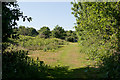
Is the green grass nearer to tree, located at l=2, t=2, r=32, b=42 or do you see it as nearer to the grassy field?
the grassy field

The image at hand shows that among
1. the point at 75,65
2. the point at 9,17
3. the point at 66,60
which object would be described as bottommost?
the point at 75,65

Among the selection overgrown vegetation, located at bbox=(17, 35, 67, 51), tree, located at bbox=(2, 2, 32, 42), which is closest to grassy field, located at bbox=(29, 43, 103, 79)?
tree, located at bbox=(2, 2, 32, 42)

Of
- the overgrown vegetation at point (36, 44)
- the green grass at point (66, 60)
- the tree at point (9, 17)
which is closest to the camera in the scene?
the tree at point (9, 17)

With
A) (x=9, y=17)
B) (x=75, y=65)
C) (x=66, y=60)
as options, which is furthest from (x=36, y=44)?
(x=9, y=17)

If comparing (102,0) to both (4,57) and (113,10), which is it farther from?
(4,57)

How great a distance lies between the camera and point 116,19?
19.8 feet

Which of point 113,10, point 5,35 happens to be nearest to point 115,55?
point 113,10

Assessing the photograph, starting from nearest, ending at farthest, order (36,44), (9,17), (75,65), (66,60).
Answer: (9,17) < (75,65) < (66,60) < (36,44)

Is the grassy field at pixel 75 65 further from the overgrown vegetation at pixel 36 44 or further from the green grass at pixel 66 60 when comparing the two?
the overgrown vegetation at pixel 36 44

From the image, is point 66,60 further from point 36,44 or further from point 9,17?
point 36,44

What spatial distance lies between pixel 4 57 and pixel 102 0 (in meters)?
5.75

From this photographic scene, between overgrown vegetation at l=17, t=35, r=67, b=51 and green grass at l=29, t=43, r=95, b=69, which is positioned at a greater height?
overgrown vegetation at l=17, t=35, r=67, b=51

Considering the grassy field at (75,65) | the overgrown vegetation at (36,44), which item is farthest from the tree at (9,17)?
the overgrown vegetation at (36,44)

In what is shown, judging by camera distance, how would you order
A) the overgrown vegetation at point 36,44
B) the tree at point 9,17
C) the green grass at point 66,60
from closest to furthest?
the tree at point 9,17 < the green grass at point 66,60 < the overgrown vegetation at point 36,44
